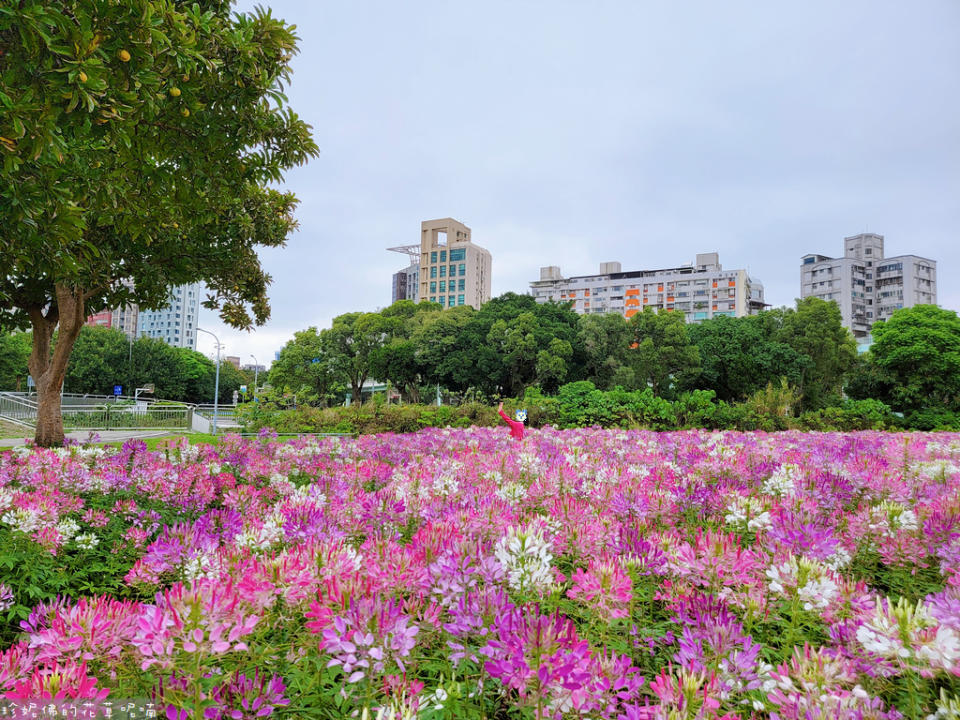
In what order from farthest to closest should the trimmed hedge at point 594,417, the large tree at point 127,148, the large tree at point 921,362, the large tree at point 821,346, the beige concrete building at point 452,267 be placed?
the beige concrete building at point 452,267
the large tree at point 821,346
the large tree at point 921,362
the trimmed hedge at point 594,417
the large tree at point 127,148

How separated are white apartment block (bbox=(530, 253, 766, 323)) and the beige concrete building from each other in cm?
1280

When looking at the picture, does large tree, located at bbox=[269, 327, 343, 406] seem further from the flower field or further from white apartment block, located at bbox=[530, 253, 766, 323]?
white apartment block, located at bbox=[530, 253, 766, 323]

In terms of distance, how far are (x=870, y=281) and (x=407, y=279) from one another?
87.4m

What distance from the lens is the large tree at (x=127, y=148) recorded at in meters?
3.05

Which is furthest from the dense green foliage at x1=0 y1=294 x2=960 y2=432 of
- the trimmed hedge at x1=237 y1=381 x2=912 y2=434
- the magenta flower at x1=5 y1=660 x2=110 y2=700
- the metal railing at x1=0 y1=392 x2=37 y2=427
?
the magenta flower at x1=5 y1=660 x2=110 y2=700

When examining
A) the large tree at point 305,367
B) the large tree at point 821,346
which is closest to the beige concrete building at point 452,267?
the large tree at point 305,367

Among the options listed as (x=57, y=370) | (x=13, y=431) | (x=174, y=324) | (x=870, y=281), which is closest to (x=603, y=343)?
(x=13, y=431)

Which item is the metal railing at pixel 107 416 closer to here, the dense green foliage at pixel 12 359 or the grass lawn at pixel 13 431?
the grass lawn at pixel 13 431

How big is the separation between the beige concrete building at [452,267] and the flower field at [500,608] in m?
84.2

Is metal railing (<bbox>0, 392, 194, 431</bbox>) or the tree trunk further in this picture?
metal railing (<bbox>0, 392, 194, 431</bbox>)

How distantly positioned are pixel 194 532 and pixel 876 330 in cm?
3612

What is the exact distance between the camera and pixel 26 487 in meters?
3.80

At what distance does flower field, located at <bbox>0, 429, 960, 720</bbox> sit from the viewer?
1.08 m

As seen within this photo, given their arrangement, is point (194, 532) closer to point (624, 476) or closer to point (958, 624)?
point (958, 624)
